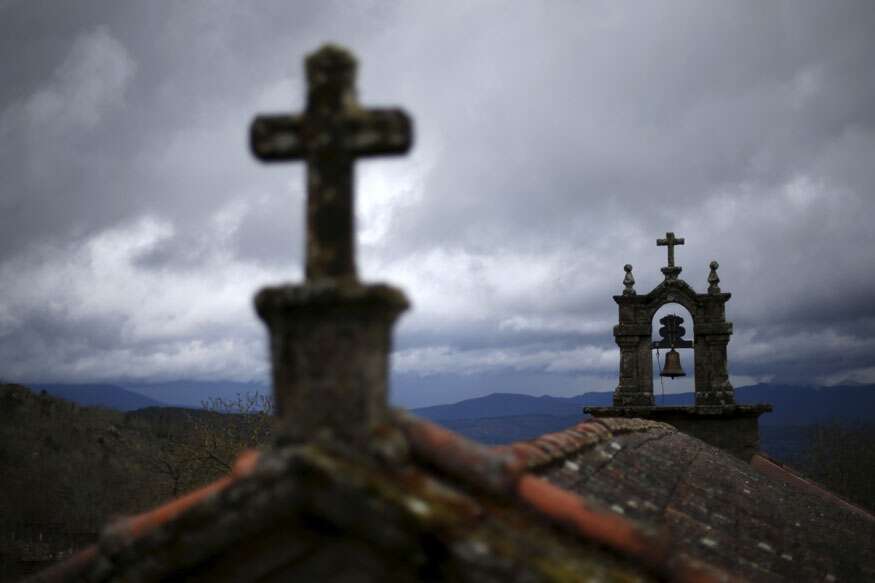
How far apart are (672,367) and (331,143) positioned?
45.5 feet

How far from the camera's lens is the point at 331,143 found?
3.05 m

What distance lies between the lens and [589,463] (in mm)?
5520

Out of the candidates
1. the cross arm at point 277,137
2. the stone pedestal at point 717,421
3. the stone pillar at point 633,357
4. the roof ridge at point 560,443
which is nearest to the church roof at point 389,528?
the roof ridge at point 560,443

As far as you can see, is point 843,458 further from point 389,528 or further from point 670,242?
point 389,528

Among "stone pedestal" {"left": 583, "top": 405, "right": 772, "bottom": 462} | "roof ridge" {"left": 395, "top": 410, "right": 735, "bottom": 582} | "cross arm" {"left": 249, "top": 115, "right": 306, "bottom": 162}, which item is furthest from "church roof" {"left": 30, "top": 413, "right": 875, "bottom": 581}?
"stone pedestal" {"left": 583, "top": 405, "right": 772, "bottom": 462}

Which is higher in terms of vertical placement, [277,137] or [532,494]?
[277,137]

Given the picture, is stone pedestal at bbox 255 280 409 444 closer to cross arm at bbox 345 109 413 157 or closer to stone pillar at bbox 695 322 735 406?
cross arm at bbox 345 109 413 157

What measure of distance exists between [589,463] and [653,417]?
1037 centimetres

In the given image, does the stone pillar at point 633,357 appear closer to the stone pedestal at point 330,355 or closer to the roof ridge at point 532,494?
the roof ridge at point 532,494

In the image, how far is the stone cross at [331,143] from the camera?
299cm

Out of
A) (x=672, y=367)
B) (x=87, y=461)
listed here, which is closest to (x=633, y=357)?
(x=672, y=367)

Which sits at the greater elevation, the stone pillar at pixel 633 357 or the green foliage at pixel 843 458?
the stone pillar at pixel 633 357

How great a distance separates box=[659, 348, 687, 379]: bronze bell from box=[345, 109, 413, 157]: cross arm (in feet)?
44.8

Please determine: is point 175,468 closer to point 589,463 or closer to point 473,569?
point 589,463
